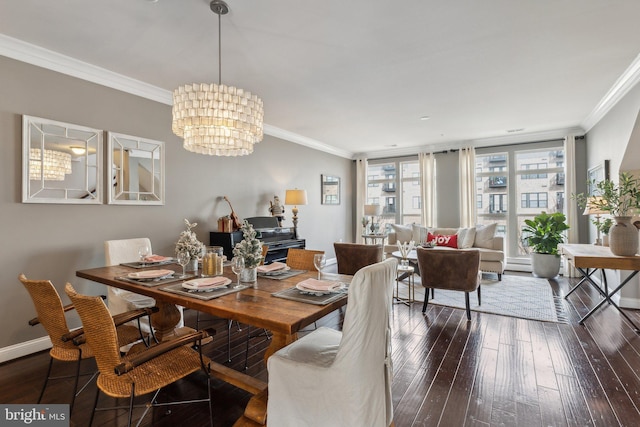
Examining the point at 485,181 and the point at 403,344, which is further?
the point at 485,181

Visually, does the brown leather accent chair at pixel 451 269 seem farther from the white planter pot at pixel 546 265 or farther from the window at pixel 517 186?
the window at pixel 517 186

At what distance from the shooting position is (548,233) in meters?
5.58

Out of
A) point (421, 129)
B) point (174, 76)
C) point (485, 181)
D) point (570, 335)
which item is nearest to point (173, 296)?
point (174, 76)

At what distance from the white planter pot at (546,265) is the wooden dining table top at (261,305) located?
510 cm

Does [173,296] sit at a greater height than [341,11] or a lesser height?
lesser

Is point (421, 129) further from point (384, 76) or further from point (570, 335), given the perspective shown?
point (570, 335)

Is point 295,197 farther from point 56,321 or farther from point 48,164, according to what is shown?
point 56,321

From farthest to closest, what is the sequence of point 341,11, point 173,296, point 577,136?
point 577,136
point 341,11
point 173,296

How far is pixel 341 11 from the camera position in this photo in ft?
7.56

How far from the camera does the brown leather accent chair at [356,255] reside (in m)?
3.89

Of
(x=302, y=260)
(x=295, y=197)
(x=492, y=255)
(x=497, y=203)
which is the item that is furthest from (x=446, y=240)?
(x=302, y=260)

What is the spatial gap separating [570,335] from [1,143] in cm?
553

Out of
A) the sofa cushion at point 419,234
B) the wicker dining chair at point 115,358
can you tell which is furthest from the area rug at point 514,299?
the wicker dining chair at point 115,358

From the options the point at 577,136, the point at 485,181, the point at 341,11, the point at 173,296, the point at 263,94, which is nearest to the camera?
the point at 173,296
